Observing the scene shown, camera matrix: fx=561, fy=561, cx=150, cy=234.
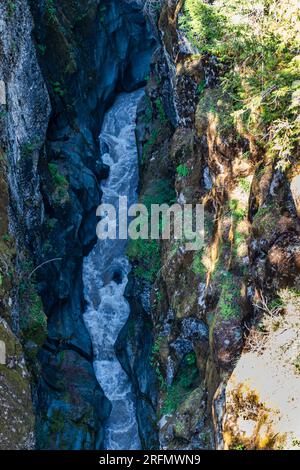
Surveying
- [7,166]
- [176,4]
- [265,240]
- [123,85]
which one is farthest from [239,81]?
[123,85]

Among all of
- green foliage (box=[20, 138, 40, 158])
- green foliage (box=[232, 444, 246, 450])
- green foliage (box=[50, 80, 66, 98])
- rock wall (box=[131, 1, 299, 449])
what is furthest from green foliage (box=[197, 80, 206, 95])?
green foliage (box=[232, 444, 246, 450])

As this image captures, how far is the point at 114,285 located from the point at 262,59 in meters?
12.4

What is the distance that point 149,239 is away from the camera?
20.6 m

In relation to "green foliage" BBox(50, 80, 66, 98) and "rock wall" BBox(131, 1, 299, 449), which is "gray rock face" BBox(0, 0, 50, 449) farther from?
"rock wall" BBox(131, 1, 299, 449)

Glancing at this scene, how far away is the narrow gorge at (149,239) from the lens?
1201 centimetres

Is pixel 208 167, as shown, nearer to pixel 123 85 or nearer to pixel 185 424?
pixel 185 424

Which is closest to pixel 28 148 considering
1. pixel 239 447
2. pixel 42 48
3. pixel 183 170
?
pixel 183 170

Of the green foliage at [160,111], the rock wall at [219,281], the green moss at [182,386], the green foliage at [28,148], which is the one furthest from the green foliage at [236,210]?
the green foliage at [160,111]

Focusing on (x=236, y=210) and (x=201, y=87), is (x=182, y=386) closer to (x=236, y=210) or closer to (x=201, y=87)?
(x=236, y=210)

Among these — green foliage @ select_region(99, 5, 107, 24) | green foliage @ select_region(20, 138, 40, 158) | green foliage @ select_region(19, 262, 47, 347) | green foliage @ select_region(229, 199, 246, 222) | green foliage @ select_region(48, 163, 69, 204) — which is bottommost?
green foliage @ select_region(19, 262, 47, 347)

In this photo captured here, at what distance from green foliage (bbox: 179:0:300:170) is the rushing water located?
10.6 m

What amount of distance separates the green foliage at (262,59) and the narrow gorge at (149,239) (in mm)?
49

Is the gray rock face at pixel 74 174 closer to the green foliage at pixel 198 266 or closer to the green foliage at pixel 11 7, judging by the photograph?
the green foliage at pixel 11 7

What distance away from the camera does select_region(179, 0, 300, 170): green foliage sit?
11.9m
